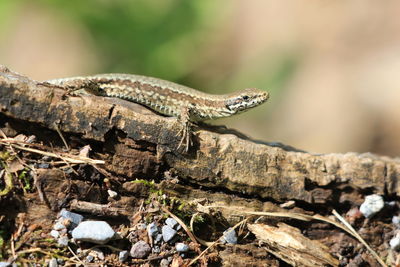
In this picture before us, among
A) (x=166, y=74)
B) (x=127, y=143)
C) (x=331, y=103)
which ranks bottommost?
(x=127, y=143)

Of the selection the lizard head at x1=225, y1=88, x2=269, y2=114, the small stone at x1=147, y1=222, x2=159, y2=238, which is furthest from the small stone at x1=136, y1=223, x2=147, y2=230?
the lizard head at x1=225, y1=88, x2=269, y2=114

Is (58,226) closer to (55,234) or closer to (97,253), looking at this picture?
(55,234)

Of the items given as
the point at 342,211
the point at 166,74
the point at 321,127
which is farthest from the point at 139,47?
the point at 342,211

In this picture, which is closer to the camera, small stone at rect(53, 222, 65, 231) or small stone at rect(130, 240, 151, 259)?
small stone at rect(53, 222, 65, 231)

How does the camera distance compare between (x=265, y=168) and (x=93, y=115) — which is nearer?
(x=93, y=115)

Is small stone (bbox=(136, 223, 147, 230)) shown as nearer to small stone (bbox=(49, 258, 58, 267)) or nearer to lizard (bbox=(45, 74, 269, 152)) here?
small stone (bbox=(49, 258, 58, 267))

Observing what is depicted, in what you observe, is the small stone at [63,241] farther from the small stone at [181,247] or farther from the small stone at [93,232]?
the small stone at [181,247]

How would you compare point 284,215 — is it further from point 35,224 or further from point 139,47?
point 139,47
